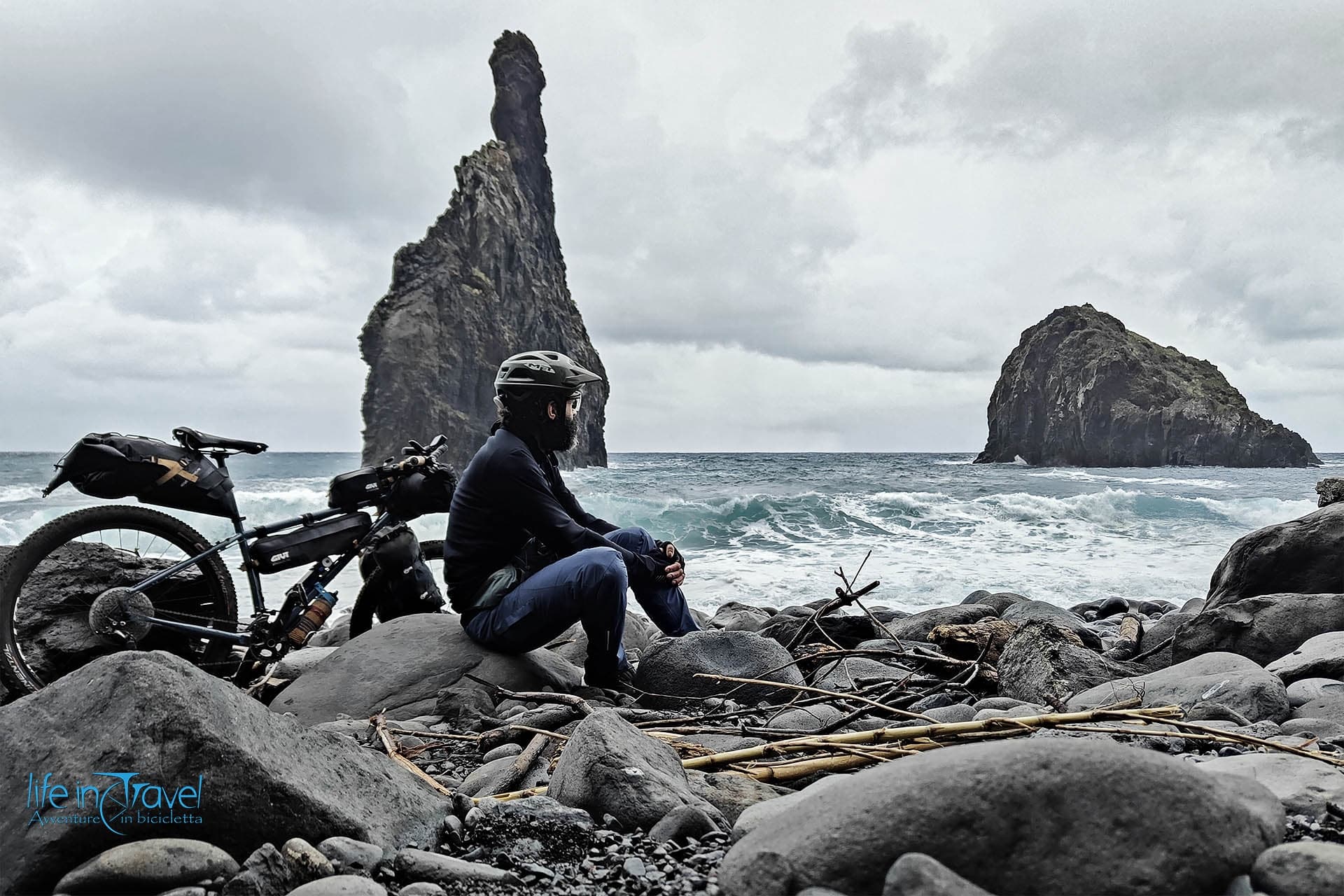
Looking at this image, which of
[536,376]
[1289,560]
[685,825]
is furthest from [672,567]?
[1289,560]

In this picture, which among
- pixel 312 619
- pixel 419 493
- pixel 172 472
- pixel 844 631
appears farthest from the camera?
pixel 844 631

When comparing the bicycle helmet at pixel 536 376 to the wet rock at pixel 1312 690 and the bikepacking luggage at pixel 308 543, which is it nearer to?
the bikepacking luggage at pixel 308 543

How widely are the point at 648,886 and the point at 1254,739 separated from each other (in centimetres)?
163

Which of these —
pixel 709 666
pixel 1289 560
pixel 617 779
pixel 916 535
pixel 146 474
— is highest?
pixel 146 474

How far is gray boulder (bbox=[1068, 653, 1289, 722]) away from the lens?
319 centimetres

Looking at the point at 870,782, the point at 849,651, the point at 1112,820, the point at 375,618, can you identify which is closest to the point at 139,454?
the point at 375,618

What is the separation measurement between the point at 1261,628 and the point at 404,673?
15.2 ft

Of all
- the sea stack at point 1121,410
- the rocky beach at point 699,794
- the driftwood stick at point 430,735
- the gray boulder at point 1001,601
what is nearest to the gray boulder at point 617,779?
the rocky beach at point 699,794

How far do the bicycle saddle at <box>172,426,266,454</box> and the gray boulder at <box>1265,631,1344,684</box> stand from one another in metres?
5.40

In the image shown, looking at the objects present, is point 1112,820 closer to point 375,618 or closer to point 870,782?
point 870,782

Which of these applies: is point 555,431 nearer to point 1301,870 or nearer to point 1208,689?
point 1208,689

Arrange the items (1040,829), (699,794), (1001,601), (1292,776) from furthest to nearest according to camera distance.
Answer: (1001,601)
(699,794)
(1292,776)
(1040,829)

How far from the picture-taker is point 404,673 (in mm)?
4184

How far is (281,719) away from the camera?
7.05 ft
